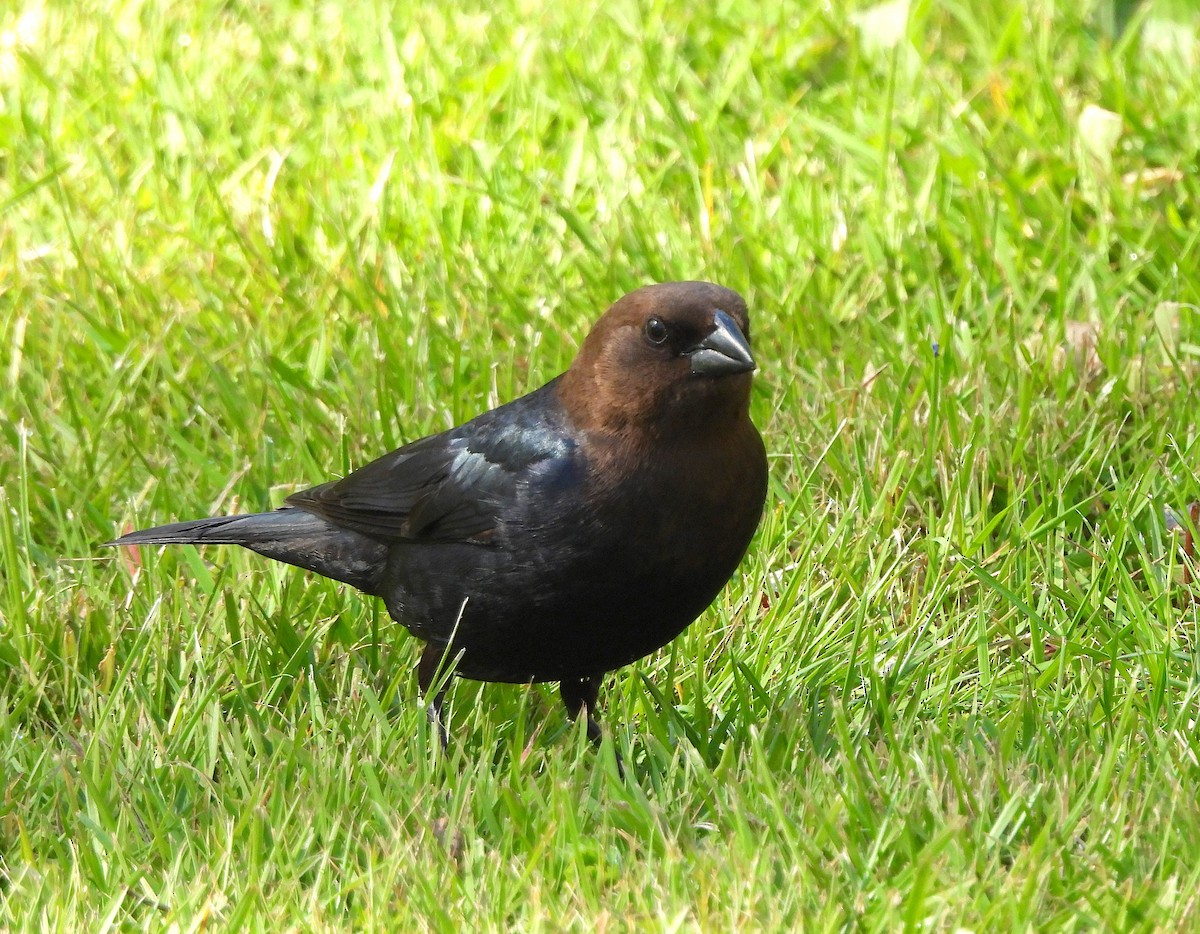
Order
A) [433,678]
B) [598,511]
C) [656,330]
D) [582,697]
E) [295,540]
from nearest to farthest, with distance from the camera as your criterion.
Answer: [598,511]
[656,330]
[433,678]
[582,697]
[295,540]

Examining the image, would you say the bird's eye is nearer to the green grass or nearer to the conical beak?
the conical beak

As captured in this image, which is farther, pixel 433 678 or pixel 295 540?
pixel 295 540

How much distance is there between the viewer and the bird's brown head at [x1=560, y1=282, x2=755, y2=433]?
3.24 metres

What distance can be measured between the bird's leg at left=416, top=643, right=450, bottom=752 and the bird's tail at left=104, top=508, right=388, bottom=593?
0.70 ft

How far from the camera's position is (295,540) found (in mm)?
3754

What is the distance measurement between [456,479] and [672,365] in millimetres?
533

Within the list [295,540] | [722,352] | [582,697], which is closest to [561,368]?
[295,540]

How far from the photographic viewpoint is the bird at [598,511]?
3.20 meters

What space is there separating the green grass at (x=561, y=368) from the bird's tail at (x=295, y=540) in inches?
4.7

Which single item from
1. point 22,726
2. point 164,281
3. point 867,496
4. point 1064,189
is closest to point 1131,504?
point 867,496

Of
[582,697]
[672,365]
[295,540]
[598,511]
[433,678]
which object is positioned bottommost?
[582,697]

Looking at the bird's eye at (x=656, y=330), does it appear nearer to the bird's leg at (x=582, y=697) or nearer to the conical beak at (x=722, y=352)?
the conical beak at (x=722, y=352)

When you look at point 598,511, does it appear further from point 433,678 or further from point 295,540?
point 295,540

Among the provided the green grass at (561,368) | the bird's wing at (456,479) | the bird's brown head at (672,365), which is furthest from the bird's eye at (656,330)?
the green grass at (561,368)
